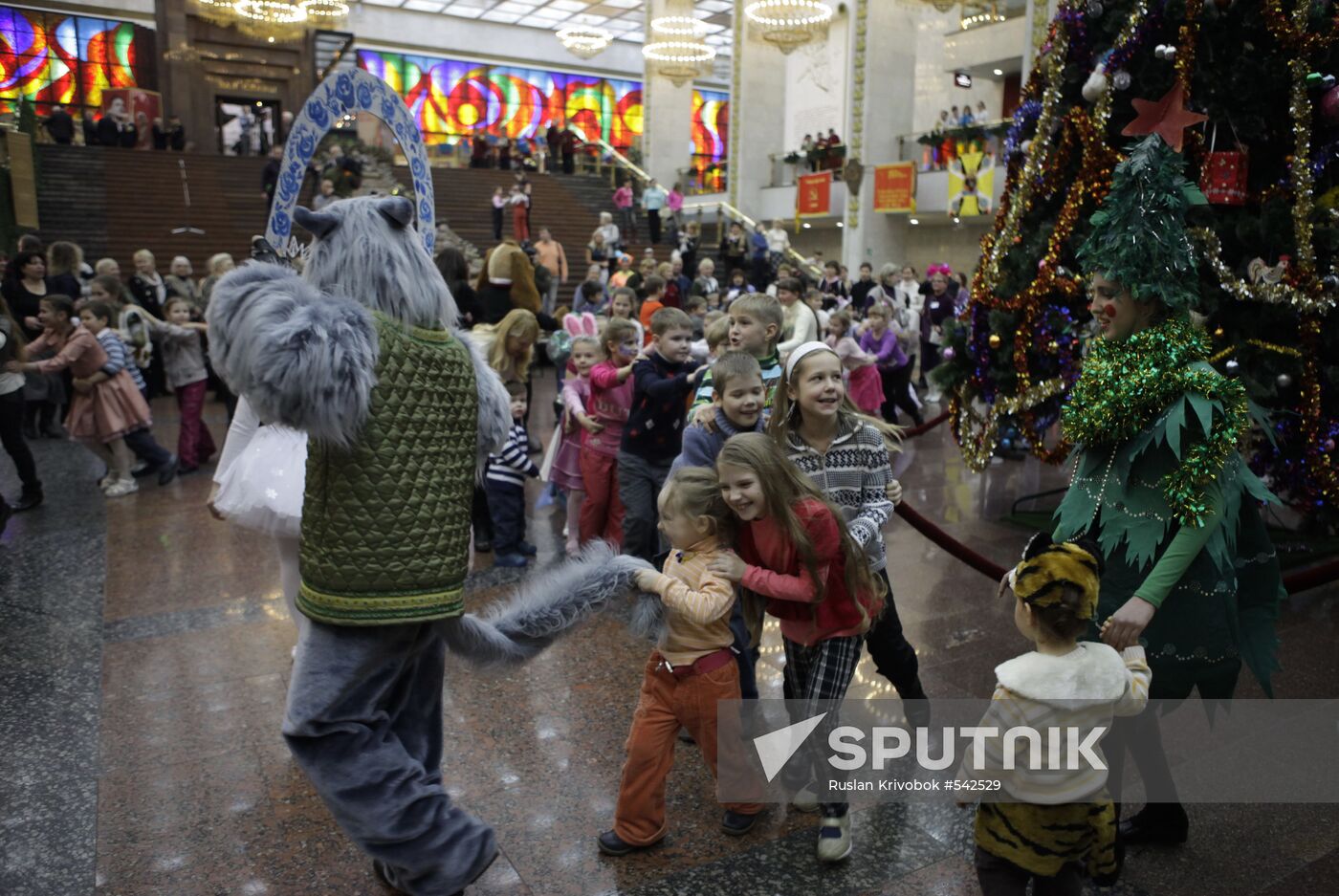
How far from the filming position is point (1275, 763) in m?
3.44

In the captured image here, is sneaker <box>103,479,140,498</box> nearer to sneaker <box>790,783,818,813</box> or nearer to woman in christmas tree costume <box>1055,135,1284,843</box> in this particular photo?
sneaker <box>790,783,818,813</box>

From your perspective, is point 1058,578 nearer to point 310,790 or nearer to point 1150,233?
point 1150,233

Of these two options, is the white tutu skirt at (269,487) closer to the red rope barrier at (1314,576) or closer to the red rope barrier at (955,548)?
the red rope barrier at (955,548)

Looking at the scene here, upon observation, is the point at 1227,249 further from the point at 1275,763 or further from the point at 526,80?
the point at 526,80

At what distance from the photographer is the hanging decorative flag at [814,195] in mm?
23547

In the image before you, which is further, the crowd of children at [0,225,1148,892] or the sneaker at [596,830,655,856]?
the sneaker at [596,830,655,856]

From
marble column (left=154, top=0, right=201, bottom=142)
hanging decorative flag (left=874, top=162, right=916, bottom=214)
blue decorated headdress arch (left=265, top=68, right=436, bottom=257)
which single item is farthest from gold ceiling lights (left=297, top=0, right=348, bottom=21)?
blue decorated headdress arch (left=265, top=68, right=436, bottom=257)

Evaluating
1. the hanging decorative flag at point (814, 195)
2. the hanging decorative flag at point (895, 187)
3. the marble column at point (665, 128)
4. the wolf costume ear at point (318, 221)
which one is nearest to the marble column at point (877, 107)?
the hanging decorative flag at point (895, 187)

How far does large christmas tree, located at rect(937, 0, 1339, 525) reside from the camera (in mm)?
4734

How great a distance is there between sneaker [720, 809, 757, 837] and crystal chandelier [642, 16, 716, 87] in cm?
2268

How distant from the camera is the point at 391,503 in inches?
93.7

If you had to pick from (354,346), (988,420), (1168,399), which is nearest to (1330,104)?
(988,420)

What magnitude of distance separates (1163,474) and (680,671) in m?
1.45

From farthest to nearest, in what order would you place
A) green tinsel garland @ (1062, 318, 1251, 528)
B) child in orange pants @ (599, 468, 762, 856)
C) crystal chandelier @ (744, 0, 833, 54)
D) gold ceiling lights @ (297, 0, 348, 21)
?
gold ceiling lights @ (297, 0, 348, 21) < crystal chandelier @ (744, 0, 833, 54) < child in orange pants @ (599, 468, 762, 856) < green tinsel garland @ (1062, 318, 1251, 528)
